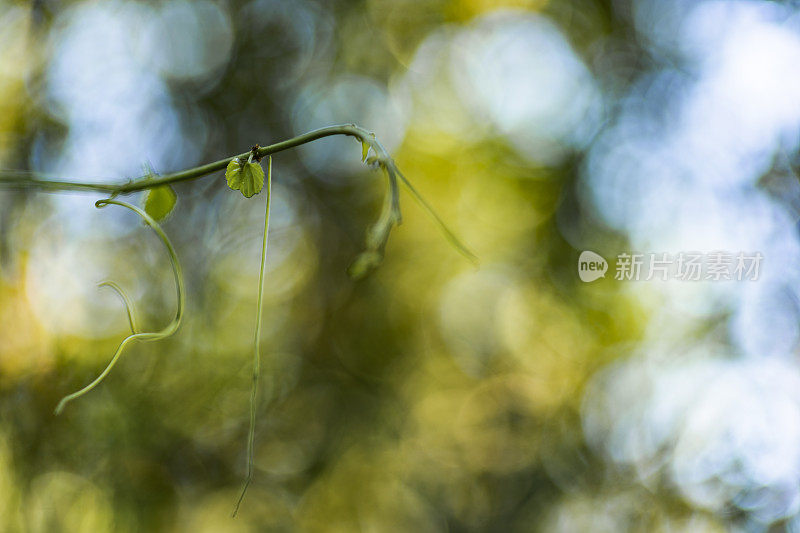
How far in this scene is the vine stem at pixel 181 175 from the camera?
0.54 ft

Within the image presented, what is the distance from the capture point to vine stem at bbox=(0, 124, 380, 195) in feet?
0.54

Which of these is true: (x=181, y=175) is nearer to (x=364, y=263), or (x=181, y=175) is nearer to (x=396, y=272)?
(x=364, y=263)

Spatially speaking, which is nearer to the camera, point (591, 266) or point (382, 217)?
point (382, 217)

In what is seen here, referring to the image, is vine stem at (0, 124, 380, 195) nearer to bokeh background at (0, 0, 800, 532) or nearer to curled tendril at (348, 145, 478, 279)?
curled tendril at (348, 145, 478, 279)

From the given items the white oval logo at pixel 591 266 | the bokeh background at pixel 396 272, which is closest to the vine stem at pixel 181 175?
the bokeh background at pixel 396 272

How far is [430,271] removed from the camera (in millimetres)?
1382

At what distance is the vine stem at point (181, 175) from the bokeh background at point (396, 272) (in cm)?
92

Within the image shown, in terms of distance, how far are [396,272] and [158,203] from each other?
113cm

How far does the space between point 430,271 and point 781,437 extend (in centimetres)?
75

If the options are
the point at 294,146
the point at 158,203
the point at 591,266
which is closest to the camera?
the point at 294,146

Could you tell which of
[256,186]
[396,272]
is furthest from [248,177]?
[396,272]

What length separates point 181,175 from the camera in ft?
0.60

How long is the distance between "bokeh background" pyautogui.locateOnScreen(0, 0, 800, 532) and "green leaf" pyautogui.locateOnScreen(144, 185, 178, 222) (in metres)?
0.87

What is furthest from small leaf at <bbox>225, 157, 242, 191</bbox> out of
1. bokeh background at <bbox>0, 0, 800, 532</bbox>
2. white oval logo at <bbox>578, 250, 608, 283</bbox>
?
white oval logo at <bbox>578, 250, 608, 283</bbox>
